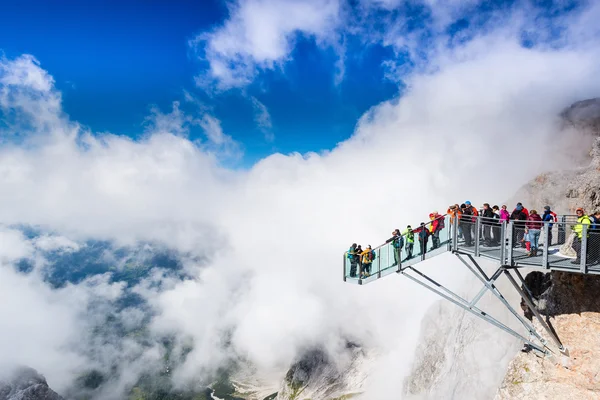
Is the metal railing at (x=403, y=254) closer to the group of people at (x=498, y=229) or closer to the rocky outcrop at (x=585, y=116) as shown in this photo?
the group of people at (x=498, y=229)

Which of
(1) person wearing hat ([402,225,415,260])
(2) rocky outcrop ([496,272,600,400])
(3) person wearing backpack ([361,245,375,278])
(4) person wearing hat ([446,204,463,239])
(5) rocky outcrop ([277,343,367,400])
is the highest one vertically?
(4) person wearing hat ([446,204,463,239])

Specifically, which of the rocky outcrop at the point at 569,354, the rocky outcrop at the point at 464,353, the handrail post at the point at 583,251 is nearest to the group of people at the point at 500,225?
the handrail post at the point at 583,251

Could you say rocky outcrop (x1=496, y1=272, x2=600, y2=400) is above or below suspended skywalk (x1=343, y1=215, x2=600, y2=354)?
below

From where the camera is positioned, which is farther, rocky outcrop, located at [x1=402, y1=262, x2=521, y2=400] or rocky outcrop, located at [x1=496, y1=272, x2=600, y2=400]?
rocky outcrop, located at [x1=402, y1=262, x2=521, y2=400]

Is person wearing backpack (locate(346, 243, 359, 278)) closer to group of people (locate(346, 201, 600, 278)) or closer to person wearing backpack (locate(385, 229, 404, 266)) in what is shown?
group of people (locate(346, 201, 600, 278))

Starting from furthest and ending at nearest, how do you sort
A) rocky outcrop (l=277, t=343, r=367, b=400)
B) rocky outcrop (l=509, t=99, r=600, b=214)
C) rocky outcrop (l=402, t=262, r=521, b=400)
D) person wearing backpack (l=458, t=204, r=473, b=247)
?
rocky outcrop (l=277, t=343, r=367, b=400) < rocky outcrop (l=402, t=262, r=521, b=400) < rocky outcrop (l=509, t=99, r=600, b=214) < person wearing backpack (l=458, t=204, r=473, b=247)

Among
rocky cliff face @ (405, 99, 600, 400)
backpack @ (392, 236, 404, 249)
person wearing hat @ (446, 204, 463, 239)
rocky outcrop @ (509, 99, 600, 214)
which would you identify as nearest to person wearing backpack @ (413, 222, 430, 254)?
backpack @ (392, 236, 404, 249)
